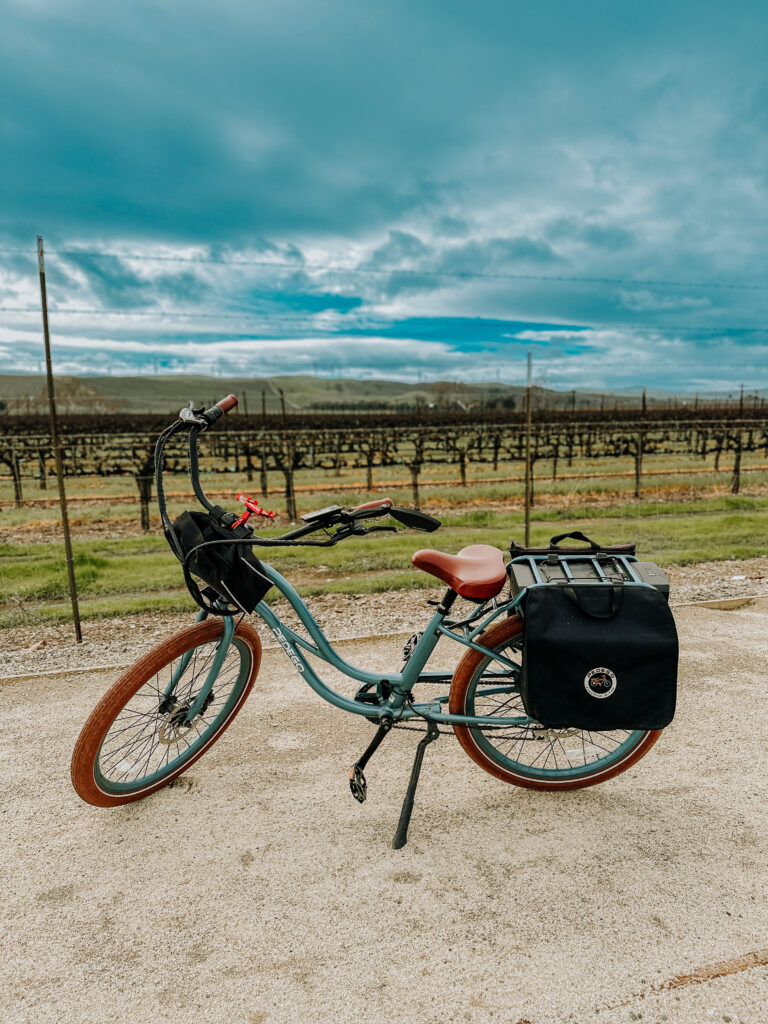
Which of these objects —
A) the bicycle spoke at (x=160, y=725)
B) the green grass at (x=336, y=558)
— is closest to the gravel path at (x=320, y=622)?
the green grass at (x=336, y=558)

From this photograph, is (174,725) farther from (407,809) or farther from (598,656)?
(598,656)

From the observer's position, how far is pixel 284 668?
4133 mm

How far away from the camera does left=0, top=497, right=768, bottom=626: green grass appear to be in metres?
6.53

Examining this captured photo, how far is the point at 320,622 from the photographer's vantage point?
5.47 m

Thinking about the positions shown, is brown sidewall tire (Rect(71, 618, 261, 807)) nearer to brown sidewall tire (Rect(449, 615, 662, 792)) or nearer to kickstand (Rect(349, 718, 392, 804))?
kickstand (Rect(349, 718, 392, 804))

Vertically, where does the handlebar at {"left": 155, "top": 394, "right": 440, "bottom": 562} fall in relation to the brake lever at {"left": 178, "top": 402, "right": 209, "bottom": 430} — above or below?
below

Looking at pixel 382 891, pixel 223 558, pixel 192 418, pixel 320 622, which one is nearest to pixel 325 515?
pixel 223 558

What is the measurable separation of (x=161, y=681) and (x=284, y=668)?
5.06ft

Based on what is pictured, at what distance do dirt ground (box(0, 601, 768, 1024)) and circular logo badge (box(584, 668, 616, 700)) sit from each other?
65 centimetres

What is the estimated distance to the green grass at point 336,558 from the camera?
21.4 feet

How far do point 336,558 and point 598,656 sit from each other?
6542mm

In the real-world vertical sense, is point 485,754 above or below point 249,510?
below

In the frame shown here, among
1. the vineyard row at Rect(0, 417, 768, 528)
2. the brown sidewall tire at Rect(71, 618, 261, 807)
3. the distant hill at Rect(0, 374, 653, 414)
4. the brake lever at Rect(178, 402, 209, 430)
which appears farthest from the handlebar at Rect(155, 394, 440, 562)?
the distant hill at Rect(0, 374, 653, 414)

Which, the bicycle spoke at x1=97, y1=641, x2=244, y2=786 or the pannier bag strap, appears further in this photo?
the bicycle spoke at x1=97, y1=641, x2=244, y2=786
